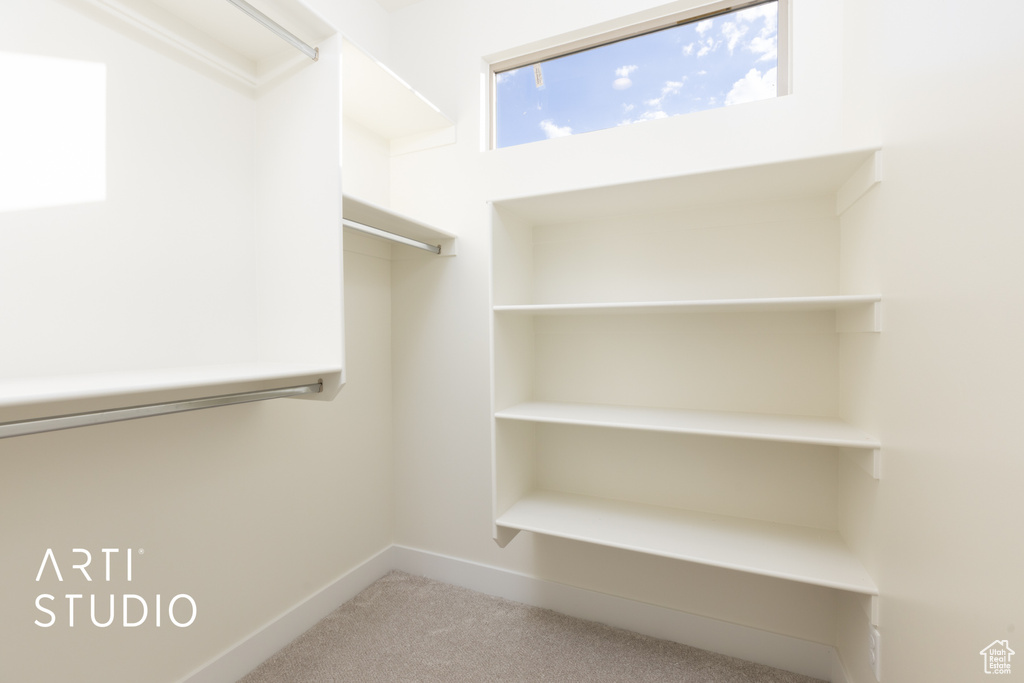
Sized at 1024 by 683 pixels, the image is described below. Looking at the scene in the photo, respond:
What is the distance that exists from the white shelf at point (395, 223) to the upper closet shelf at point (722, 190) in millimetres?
400

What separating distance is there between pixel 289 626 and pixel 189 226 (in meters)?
1.55

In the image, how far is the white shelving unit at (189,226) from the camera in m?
1.10

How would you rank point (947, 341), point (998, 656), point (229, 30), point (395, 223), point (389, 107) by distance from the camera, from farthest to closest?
point (389, 107) < point (395, 223) < point (229, 30) < point (947, 341) < point (998, 656)

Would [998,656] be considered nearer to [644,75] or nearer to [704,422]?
[704,422]

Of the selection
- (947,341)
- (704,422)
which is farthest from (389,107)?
(947,341)

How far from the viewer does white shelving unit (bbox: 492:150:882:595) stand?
1.41 meters

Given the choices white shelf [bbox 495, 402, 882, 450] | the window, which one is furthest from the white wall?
the window

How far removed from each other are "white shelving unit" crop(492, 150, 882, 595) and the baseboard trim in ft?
2.93

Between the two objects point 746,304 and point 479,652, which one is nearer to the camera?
point 746,304

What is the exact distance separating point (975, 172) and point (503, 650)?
6.38ft

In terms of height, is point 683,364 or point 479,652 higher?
point 683,364

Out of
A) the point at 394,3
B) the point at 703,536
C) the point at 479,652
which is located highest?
the point at 394,3

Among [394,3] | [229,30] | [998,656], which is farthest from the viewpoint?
[394,3]

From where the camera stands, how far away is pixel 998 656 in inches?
26.2
